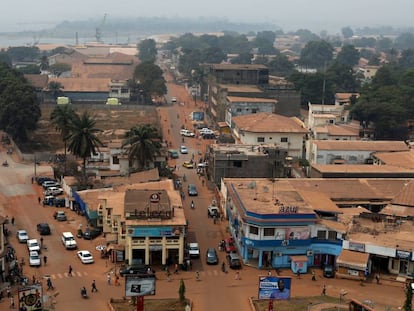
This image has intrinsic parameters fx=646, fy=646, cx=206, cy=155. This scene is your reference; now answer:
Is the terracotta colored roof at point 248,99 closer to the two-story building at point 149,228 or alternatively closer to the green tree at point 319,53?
the two-story building at point 149,228

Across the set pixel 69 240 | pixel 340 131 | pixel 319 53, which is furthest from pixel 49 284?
pixel 319 53

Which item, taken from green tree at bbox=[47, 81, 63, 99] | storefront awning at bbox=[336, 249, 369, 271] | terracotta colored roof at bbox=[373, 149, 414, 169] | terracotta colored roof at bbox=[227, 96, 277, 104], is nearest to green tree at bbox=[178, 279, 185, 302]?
storefront awning at bbox=[336, 249, 369, 271]

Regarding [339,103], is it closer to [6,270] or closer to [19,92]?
[19,92]

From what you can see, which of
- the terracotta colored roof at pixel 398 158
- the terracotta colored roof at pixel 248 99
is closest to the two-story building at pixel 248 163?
the terracotta colored roof at pixel 398 158

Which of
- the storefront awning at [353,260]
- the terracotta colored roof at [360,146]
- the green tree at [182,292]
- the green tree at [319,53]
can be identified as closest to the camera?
the green tree at [182,292]

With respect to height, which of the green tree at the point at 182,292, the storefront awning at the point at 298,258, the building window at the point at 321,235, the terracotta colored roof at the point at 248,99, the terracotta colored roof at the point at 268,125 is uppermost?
the terracotta colored roof at the point at 248,99

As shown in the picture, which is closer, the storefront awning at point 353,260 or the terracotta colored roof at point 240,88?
the storefront awning at point 353,260

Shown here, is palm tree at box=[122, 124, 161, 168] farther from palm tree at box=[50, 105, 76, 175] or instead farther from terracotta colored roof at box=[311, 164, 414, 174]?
terracotta colored roof at box=[311, 164, 414, 174]
